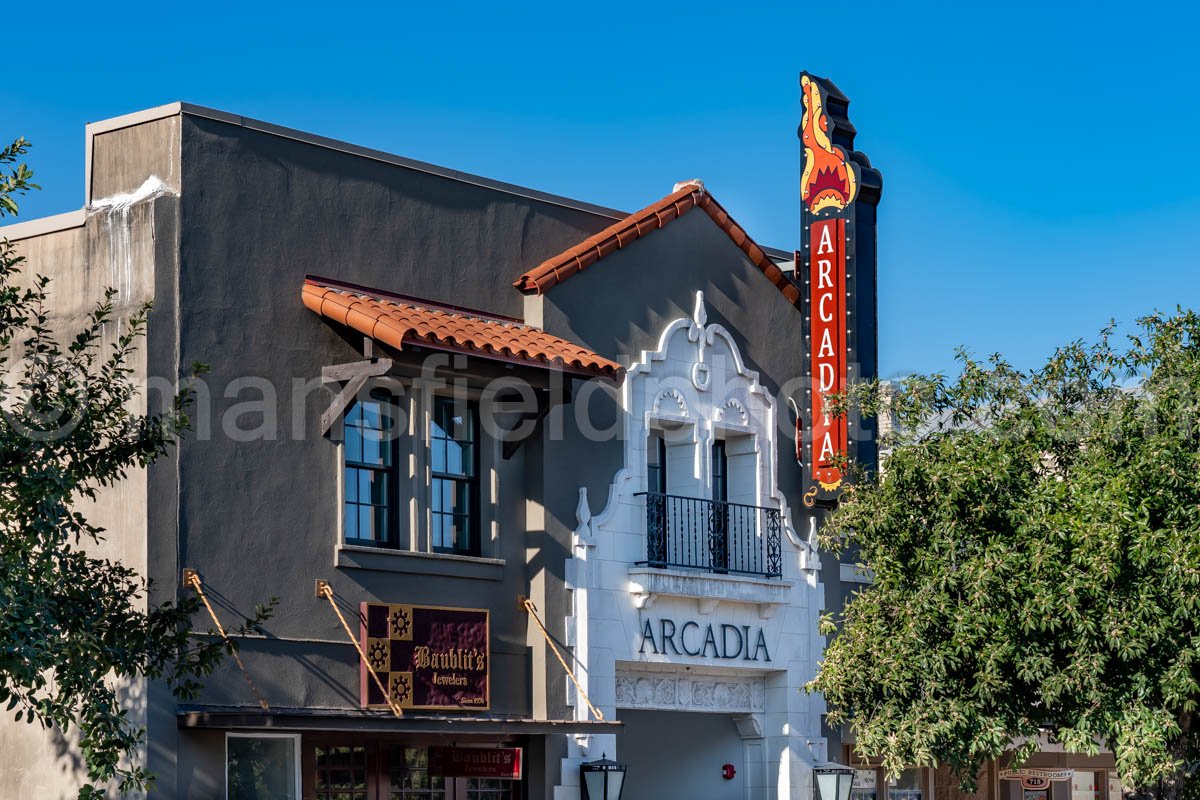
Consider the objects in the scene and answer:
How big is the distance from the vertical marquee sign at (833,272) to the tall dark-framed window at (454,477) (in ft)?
16.3

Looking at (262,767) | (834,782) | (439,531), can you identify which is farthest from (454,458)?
(834,782)

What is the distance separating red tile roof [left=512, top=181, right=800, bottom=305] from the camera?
19.9 m

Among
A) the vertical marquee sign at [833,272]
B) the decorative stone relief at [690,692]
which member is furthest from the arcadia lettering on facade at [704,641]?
the vertical marquee sign at [833,272]

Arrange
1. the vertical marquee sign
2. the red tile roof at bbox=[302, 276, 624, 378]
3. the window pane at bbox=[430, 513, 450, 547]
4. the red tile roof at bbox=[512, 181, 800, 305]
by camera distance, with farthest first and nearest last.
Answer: the vertical marquee sign < the red tile roof at bbox=[512, 181, 800, 305] < the window pane at bbox=[430, 513, 450, 547] < the red tile roof at bbox=[302, 276, 624, 378]

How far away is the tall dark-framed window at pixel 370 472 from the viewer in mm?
18078

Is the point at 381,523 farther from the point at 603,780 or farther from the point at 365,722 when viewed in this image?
the point at 603,780

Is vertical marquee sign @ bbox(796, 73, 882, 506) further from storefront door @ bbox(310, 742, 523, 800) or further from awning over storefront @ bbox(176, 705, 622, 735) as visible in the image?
storefront door @ bbox(310, 742, 523, 800)

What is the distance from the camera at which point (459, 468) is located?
753 inches

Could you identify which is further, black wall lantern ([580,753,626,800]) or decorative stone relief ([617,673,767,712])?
decorative stone relief ([617,673,767,712])

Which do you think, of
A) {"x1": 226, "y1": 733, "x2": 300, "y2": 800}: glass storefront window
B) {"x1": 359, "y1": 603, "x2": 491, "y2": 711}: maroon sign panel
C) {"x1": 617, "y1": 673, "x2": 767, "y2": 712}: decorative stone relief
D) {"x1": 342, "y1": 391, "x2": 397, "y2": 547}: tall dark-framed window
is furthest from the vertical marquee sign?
{"x1": 226, "y1": 733, "x2": 300, "y2": 800}: glass storefront window

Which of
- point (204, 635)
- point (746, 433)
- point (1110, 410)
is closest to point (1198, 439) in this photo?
point (1110, 410)

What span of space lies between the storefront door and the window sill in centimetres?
182

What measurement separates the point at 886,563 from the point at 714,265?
569 cm

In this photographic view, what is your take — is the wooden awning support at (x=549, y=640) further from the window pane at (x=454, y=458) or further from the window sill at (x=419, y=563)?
the window pane at (x=454, y=458)
